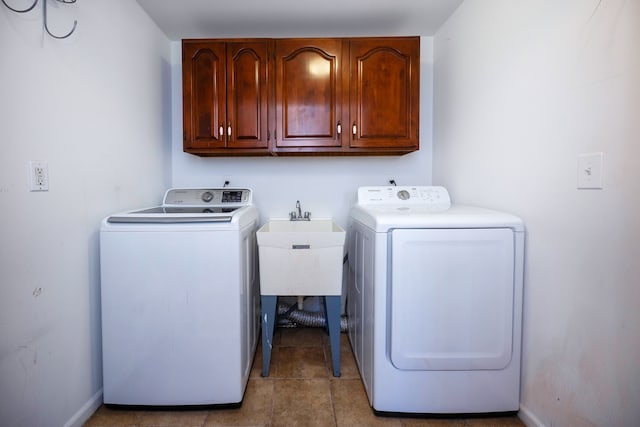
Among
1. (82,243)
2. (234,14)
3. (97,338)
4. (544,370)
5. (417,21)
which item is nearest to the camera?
(544,370)

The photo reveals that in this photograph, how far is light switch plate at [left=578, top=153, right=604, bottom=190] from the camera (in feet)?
3.41

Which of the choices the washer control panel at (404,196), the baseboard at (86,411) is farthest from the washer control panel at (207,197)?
the baseboard at (86,411)

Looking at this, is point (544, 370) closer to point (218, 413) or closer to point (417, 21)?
point (218, 413)

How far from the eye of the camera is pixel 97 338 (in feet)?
4.95

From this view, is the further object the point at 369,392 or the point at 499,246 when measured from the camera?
the point at 369,392

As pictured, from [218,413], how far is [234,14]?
7.74ft

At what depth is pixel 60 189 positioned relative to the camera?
1275 mm

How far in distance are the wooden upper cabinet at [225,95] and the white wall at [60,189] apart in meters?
0.34

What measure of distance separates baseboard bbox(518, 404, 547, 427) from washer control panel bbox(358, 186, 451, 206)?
1.16m

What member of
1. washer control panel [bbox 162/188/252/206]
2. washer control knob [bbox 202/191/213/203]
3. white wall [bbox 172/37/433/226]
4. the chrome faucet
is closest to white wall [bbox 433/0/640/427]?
white wall [bbox 172/37/433/226]

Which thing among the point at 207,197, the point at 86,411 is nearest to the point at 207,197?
the point at 207,197

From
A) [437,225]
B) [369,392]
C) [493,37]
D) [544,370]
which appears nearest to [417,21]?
[493,37]

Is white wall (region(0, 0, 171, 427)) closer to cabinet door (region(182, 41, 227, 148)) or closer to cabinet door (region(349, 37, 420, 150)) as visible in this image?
cabinet door (region(182, 41, 227, 148))

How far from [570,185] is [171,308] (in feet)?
5.89
